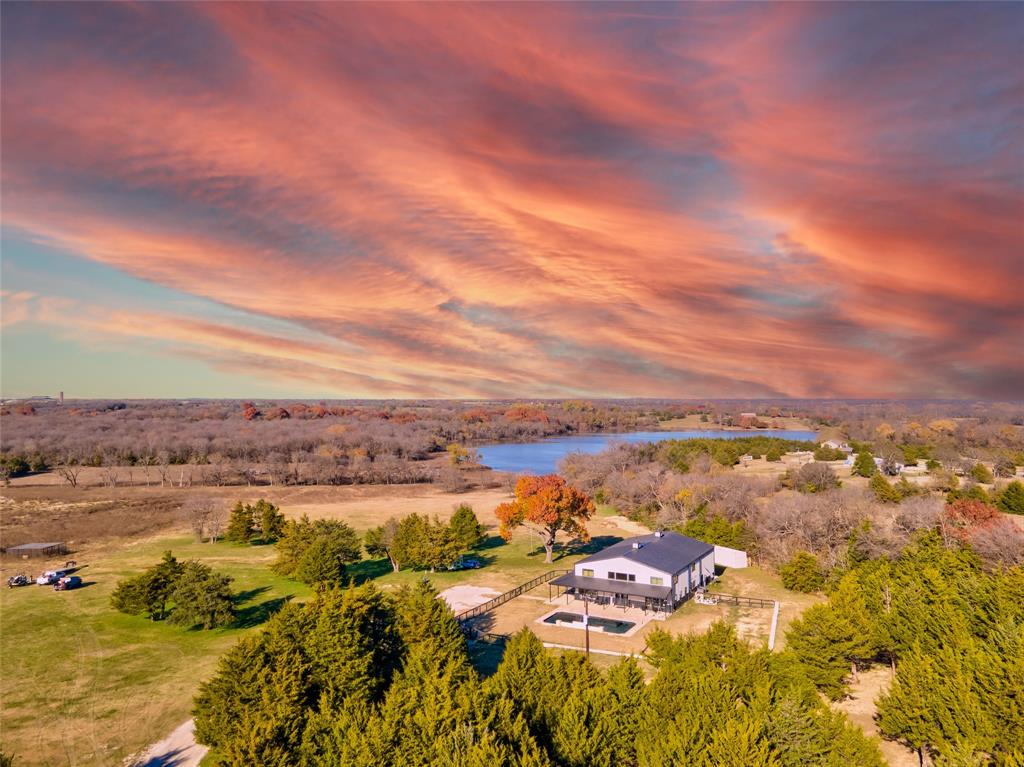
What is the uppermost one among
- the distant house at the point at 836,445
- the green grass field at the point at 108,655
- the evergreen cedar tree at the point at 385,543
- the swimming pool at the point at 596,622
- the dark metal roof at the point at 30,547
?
the distant house at the point at 836,445

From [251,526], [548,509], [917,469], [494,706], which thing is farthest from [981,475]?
[251,526]

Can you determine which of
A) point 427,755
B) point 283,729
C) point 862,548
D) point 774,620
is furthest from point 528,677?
point 862,548

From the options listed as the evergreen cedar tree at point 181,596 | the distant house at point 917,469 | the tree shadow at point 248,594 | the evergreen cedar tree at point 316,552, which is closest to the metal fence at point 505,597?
the evergreen cedar tree at point 316,552

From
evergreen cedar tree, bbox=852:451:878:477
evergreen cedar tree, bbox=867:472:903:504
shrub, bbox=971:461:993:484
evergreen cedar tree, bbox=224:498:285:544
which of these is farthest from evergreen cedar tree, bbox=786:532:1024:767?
evergreen cedar tree, bbox=224:498:285:544

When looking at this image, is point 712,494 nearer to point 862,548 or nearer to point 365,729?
point 862,548

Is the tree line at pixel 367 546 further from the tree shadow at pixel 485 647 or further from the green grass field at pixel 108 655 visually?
the tree shadow at pixel 485 647

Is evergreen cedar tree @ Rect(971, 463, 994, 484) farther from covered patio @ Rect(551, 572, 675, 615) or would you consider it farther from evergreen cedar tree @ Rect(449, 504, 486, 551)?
evergreen cedar tree @ Rect(449, 504, 486, 551)
